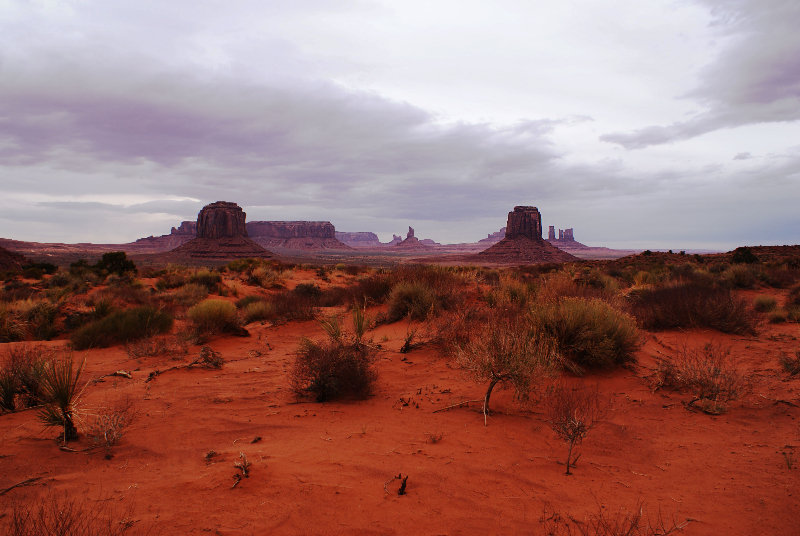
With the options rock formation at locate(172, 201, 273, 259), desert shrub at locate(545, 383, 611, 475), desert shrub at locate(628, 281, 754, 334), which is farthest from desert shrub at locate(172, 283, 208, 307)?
rock formation at locate(172, 201, 273, 259)

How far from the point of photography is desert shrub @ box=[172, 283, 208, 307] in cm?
1386

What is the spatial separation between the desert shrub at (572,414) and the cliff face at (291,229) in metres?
174

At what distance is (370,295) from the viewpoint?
513 inches

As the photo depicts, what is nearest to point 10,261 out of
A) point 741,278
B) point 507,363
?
point 507,363

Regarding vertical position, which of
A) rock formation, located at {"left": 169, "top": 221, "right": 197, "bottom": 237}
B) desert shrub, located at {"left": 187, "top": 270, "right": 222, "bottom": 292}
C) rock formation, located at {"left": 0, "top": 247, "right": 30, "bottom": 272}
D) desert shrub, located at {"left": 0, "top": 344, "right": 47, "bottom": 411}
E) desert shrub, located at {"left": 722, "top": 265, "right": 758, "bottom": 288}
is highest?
rock formation, located at {"left": 169, "top": 221, "right": 197, "bottom": 237}

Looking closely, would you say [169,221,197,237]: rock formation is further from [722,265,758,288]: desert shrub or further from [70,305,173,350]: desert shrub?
[722,265,758,288]: desert shrub

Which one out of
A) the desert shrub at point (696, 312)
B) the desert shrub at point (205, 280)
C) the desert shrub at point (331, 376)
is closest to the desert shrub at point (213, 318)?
the desert shrub at point (331, 376)

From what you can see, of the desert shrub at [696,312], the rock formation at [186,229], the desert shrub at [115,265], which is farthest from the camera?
the rock formation at [186,229]

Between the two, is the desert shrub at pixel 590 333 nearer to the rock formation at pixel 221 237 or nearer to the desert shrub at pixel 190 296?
→ the desert shrub at pixel 190 296

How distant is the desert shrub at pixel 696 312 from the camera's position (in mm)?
8430

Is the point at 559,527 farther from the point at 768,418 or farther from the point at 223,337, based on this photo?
the point at 223,337

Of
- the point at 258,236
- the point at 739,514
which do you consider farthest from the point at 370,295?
the point at 258,236

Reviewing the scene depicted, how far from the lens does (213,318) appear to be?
31.3 feet

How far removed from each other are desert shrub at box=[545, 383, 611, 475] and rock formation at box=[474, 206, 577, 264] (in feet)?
261
